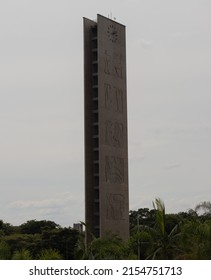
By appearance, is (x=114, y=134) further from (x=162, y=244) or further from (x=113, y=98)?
(x=162, y=244)

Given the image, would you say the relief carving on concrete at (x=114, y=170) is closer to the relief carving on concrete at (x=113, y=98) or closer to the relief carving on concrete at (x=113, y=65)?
the relief carving on concrete at (x=113, y=98)

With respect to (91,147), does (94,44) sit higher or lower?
higher

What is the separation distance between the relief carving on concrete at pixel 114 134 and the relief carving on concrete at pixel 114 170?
1128mm

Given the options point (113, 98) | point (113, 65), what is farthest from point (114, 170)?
point (113, 65)

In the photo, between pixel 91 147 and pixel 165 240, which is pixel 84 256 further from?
pixel 91 147

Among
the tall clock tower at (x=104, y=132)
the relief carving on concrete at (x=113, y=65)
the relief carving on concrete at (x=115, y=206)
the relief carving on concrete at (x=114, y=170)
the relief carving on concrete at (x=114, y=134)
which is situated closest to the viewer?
the tall clock tower at (x=104, y=132)

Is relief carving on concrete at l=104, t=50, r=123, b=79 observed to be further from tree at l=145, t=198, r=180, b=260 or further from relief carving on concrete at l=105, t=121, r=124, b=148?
tree at l=145, t=198, r=180, b=260

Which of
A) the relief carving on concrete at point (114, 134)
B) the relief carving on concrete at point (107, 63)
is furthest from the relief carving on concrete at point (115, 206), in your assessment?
the relief carving on concrete at point (107, 63)

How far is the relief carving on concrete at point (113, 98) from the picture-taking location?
152 ft

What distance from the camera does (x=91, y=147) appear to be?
45.5 m
